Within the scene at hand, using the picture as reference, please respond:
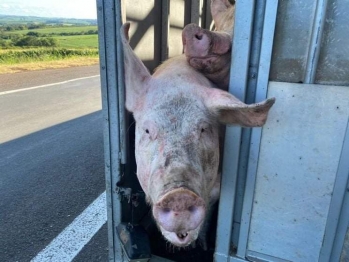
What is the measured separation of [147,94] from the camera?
2.10 metres

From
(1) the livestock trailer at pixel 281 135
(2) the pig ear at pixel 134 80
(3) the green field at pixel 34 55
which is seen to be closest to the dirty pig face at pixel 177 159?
(2) the pig ear at pixel 134 80

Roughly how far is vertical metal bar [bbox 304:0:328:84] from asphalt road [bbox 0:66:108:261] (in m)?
2.79

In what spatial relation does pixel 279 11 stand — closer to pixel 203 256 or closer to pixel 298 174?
pixel 298 174

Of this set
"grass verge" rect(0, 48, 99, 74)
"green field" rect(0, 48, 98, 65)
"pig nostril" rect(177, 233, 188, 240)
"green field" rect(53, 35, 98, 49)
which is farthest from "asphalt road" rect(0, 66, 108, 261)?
"green field" rect(53, 35, 98, 49)

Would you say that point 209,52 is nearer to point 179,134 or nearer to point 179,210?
point 179,134

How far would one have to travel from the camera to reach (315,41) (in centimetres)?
164

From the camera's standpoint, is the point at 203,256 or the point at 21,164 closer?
the point at 203,256

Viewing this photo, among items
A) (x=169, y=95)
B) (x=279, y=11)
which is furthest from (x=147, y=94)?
(x=279, y=11)

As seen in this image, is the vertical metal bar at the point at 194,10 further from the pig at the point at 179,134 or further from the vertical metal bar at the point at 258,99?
the vertical metal bar at the point at 258,99

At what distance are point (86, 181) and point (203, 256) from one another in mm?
2834

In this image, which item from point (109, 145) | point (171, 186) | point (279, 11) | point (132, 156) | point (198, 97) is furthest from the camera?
point (132, 156)

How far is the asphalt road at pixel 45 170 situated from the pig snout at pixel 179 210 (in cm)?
215

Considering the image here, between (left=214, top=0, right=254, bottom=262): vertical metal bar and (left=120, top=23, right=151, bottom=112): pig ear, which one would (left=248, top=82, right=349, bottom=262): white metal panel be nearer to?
(left=214, top=0, right=254, bottom=262): vertical metal bar

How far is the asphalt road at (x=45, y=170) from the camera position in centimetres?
371
